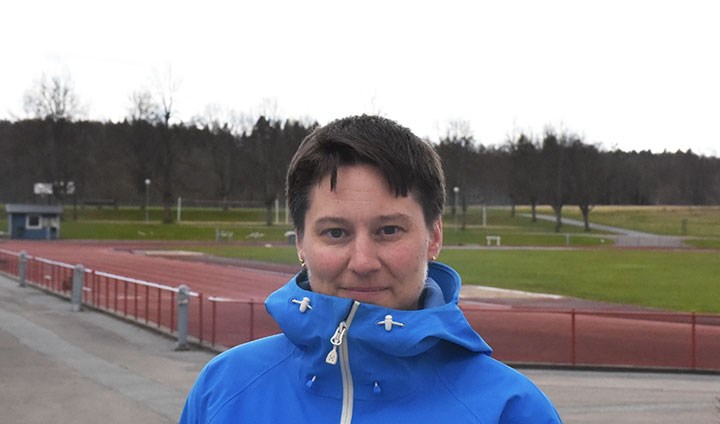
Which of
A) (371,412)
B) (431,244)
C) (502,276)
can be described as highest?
(431,244)

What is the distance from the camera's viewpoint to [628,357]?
1741 centimetres

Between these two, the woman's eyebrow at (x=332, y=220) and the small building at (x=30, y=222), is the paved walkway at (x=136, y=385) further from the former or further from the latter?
the small building at (x=30, y=222)

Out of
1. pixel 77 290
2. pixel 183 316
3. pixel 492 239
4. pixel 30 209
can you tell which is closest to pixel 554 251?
pixel 492 239

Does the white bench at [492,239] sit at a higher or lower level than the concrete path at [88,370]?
lower

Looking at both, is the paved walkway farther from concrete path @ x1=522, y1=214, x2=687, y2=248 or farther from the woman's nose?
concrete path @ x1=522, y1=214, x2=687, y2=248

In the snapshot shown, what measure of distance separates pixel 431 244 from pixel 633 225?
99.6m

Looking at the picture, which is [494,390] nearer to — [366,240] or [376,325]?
[376,325]

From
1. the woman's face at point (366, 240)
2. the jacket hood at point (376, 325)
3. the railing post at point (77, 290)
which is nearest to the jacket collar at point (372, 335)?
the jacket hood at point (376, 325)

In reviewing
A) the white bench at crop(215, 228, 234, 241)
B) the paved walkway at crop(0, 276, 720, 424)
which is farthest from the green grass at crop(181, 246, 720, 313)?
the paved walkway at crop(0, 276, 720, 424)

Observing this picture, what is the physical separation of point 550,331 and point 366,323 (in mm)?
17216

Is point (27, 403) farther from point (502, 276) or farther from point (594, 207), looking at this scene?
point (594, 207)

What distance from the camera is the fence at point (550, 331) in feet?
55.2

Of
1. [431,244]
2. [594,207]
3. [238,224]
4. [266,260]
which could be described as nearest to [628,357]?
[431,244]

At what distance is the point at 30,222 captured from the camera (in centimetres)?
6612
